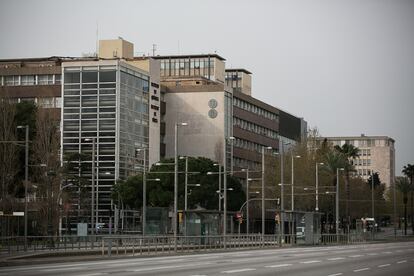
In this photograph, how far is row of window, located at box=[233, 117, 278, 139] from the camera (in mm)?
146200

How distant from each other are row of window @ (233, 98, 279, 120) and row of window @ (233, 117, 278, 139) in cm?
252

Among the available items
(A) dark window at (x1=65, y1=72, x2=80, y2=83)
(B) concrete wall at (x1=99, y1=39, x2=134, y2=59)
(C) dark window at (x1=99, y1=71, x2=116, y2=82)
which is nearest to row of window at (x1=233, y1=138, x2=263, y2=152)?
(B) concrete wall at (x1=99, y1=39, x2=134, y2=59)

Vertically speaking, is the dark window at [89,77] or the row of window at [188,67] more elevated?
the row of window at [188,67]

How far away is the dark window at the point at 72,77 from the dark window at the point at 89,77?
2.80ft

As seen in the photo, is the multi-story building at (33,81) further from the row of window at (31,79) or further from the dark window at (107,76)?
the dark window at (107,76)

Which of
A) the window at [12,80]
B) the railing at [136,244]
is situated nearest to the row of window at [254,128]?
the window at [12,80]

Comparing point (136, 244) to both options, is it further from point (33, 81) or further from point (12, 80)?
point (12, 80)

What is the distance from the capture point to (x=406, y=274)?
2930 centimetres

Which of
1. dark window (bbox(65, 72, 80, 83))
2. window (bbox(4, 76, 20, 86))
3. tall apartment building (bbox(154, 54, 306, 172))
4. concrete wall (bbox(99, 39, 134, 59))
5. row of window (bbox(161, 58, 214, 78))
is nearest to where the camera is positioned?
dark window (bbox(65, 72, 80, 83))

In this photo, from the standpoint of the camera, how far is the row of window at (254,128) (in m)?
146

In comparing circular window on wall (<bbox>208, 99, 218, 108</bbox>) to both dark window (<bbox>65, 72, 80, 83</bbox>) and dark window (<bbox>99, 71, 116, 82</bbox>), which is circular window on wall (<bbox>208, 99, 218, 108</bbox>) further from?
dark window (<bbox>65, 72, 80, 83</bbox>)

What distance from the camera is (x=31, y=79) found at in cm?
12212

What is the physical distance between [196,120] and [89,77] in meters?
26.8

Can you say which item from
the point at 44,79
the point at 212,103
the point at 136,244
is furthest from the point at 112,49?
the point at 136,244
